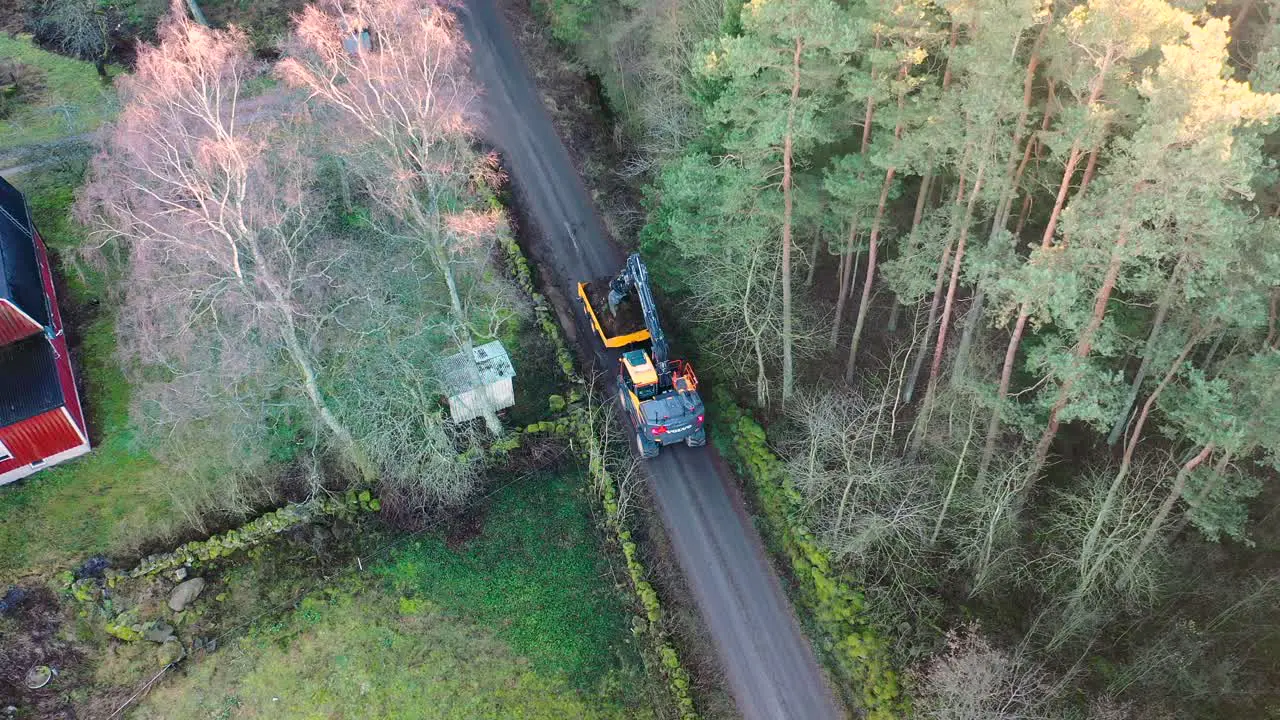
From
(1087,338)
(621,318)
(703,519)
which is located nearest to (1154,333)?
(1087,338)

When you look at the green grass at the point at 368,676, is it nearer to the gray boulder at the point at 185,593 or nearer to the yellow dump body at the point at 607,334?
the gray boulder at the point at 185,593

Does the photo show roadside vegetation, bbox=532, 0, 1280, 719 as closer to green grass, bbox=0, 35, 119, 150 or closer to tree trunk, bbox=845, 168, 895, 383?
tree trunk, bbox=845, 168, 895, 383

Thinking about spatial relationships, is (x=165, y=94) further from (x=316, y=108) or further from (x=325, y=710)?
(x=325, y=710)

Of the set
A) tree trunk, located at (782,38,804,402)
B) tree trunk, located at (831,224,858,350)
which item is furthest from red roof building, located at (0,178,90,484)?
tree trunk, located at (831,224,858,350)

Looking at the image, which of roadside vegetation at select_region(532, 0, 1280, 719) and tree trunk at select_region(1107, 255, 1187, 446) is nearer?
roadside vegetation at select_region(532, 0, 1280, 719)

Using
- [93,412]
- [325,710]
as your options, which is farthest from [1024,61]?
[93,412]
